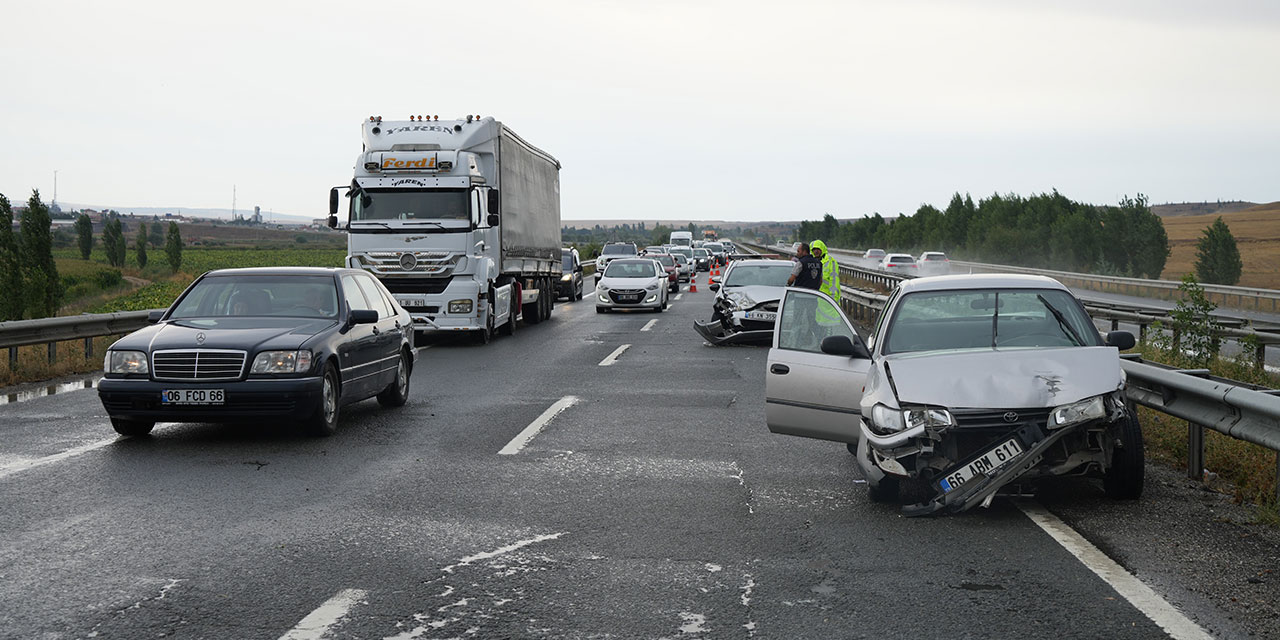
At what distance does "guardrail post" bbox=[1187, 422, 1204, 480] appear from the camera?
7.90 metres

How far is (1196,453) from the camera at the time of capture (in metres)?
7.95

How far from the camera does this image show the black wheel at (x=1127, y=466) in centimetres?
671

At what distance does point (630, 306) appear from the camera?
1166 inches

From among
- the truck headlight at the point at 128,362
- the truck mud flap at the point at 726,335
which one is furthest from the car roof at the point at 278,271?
the truck mud flap at the point at 726,335

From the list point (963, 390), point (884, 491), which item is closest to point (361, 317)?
point (884, 491)

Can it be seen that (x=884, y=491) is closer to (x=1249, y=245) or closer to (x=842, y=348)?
(x=842, y=348)

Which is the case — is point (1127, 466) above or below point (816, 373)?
below

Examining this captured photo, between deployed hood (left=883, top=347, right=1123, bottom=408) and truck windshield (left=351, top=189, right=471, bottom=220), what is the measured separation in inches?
530

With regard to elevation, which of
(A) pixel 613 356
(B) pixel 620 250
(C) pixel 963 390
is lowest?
(A) pixel 613 356

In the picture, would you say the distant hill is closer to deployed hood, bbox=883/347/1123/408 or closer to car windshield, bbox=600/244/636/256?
car windshield, bbox=600/244/636/256

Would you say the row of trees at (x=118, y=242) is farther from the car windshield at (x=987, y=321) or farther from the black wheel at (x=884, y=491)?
the black wheel at (x=884, y=491)

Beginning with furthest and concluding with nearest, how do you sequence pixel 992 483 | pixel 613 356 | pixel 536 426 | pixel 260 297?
1. pixel 613 356
2. pixel 260 297
3. pixel 536 426
4. pixel 992 483

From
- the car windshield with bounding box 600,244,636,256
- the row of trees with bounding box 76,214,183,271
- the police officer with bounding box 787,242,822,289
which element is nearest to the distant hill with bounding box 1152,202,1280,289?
the car windshield with bounding box 600,244,636,256

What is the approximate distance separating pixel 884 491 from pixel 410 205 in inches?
554
